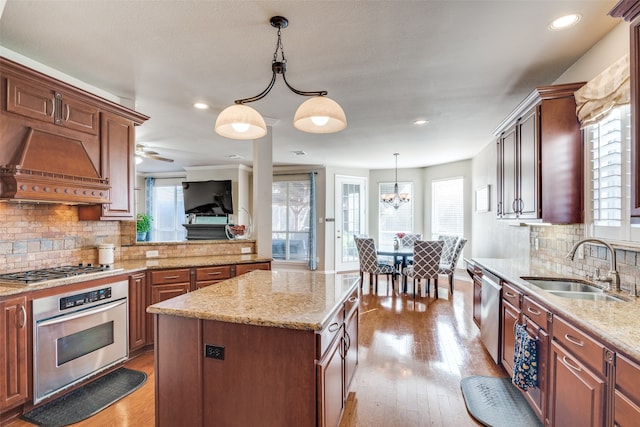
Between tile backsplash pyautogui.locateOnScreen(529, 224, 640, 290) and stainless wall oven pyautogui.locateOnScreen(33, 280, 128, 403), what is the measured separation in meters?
3.59

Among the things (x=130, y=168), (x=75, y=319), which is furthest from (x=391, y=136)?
(x=75, y=319)

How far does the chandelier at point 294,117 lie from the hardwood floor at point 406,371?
1.98 metres

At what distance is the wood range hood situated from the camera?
2.07 m

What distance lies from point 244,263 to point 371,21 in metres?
2.62

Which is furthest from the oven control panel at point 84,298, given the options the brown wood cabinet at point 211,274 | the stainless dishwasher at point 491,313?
the stainless dishwasher at point 491,313

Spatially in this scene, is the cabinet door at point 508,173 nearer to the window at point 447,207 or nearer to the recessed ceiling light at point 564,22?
the recessed ceiling light at point 564,22

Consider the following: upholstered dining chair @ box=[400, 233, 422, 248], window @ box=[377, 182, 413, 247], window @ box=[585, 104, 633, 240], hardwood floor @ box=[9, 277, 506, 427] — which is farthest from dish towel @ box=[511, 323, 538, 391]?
window @ box=[377, 182, 413, 247]

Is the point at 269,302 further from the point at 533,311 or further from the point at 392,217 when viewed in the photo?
the point at 392,217

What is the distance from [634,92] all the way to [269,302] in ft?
6.83

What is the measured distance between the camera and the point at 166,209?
27.6ft

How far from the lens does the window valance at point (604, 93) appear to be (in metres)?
1.77

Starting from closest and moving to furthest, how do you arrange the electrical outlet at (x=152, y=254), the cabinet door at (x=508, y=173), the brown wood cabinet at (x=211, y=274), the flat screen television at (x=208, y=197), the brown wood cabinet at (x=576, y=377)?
the brown wood cabinet at (x=576, y=377)
the cabinet door at (x=508, y=173)
the brown wood cabinet at (x=211, y=274)
the electrical outlet at (x=152, y=254)
the flat screen television at (x=208, y=197)

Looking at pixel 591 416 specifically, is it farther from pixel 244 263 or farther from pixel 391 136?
pixel 391 136

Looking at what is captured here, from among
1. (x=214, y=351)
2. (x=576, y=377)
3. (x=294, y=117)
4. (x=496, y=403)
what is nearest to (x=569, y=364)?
(x=576, y=377)
